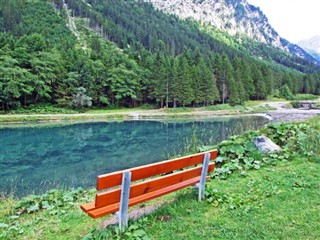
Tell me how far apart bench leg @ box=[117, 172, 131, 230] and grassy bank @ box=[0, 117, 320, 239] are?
131 mm

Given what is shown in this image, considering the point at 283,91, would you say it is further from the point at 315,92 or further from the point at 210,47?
the point at 210,47

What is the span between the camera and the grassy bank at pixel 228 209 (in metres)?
3.82

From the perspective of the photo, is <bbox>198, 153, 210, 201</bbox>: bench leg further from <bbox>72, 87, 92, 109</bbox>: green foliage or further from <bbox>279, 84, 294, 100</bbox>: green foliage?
<bbox>279, 84, 294, 100</bbox>: green foliage

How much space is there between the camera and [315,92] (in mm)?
92812

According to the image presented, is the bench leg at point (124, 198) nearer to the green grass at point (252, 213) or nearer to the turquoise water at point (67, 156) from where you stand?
the green grass at point (252, 213)

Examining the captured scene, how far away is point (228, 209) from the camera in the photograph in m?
4.55

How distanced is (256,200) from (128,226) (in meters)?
2.29

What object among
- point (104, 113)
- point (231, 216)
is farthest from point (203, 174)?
point (104, 113)

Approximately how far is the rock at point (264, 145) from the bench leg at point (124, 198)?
17.3 ft

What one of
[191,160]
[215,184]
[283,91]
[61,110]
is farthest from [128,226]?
[283,91]

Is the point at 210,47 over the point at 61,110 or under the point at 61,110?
over

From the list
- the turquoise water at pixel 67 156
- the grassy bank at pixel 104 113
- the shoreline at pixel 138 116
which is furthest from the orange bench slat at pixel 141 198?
the grassy bank at pixel 104 113

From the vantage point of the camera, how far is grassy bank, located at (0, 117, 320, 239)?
3.82 metres

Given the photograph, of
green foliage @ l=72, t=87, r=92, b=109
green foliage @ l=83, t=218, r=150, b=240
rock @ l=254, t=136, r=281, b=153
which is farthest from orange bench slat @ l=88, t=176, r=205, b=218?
green foliage @ l=72, t=87, r=92, b=109
